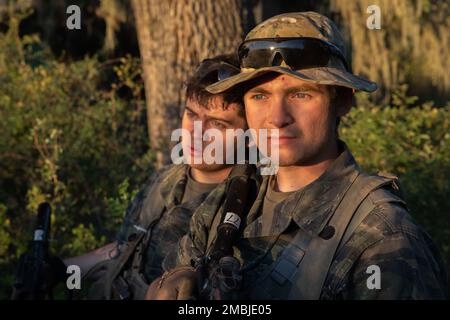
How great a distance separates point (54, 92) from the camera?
7.46m

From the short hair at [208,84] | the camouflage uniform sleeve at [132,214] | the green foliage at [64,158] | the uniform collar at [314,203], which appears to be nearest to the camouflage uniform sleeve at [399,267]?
the uniform collar at [314,203]

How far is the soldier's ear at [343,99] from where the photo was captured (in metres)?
3.24

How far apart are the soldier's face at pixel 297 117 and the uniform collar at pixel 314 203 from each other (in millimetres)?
97

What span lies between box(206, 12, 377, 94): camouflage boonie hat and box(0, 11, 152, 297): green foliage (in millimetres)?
2931

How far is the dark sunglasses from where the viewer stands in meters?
3.13

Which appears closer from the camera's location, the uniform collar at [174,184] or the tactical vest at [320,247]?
the tactical vest at [320,247]

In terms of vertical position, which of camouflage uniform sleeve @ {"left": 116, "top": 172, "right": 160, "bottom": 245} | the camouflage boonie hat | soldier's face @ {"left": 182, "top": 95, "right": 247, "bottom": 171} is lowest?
camouflage uniform sleeve @ {"left": 116, "top": 172, "right": 160, "bottom": 245}

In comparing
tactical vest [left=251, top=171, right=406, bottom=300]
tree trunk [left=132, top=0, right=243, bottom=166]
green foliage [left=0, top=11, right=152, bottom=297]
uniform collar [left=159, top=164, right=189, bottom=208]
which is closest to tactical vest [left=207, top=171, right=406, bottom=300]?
tactical vest [left=251, top=171, right=406, bottom=300]

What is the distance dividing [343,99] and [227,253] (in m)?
0.78

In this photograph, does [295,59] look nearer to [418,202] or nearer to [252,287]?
[252,287]

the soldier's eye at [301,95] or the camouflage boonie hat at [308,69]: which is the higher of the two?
the camouflage boonie hat at [308,69]

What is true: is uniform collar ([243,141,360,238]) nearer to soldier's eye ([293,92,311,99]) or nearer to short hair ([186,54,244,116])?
soldier's eye ([293,92,311,99])

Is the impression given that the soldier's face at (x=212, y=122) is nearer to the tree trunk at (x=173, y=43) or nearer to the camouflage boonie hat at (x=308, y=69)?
the camouflage boonie hat at (x=308, y=69)
